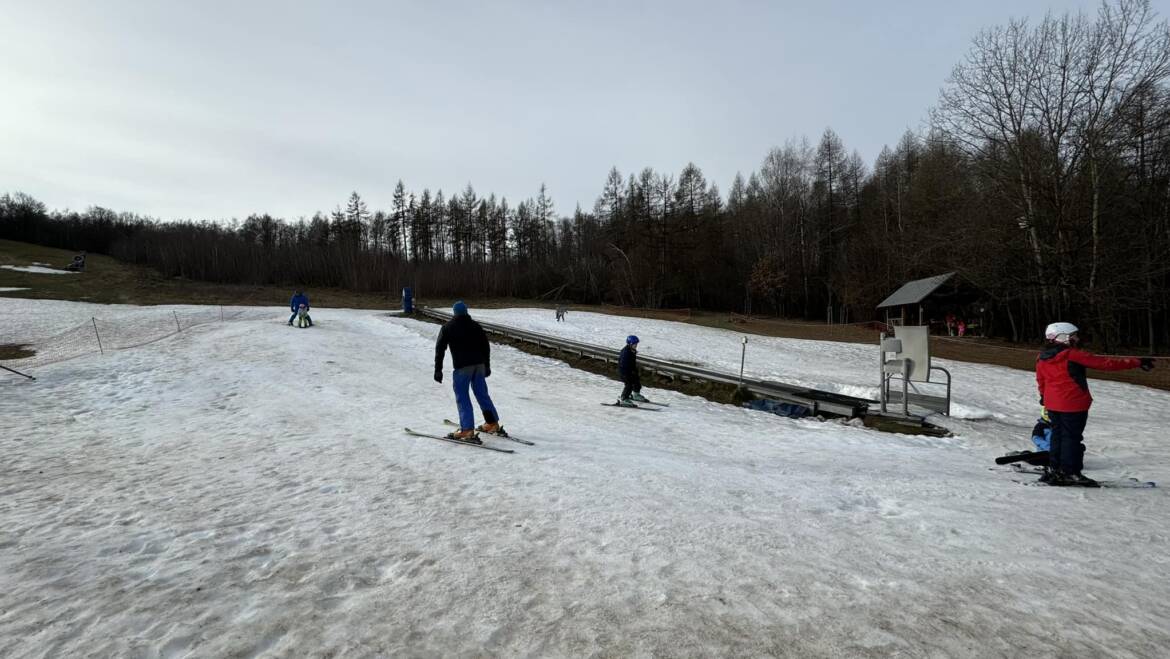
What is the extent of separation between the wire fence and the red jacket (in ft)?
80.7

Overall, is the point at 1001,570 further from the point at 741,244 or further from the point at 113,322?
the point at 741,244

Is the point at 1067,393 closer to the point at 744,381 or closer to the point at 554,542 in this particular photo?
the point at 554,542

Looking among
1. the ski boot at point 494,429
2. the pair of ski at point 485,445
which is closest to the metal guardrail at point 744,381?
the pair of ski at point 485,445

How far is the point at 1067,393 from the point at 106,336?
34832 millimetres

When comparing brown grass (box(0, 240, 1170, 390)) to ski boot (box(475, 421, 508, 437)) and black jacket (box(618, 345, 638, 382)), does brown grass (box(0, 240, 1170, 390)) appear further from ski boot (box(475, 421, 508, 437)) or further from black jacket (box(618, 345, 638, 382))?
ski boot (box(475, 421, 508, 437))

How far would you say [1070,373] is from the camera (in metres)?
6.24

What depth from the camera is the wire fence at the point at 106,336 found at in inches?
Result: 787

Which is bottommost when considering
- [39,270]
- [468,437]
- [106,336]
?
[468,437]

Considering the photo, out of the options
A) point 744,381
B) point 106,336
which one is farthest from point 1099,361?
point 106,336

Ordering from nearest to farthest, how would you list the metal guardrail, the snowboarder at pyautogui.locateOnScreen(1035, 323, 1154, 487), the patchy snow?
1. the snowboarder at pyautogui.locateOnScreen(1035, 323, 1154, 487)
2. the metal guardrail
3. the patchy snow

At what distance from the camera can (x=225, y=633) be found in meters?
2.97

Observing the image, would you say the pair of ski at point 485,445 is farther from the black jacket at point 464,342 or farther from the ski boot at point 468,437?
the black jacket at point 464,342

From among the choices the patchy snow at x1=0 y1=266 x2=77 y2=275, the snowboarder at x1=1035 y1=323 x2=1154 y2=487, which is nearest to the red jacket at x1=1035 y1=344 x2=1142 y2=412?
the snowboarder at x1=1035 y1=323 x2=1154 y2=487

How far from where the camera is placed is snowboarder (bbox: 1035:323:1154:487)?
6223 millimetres
